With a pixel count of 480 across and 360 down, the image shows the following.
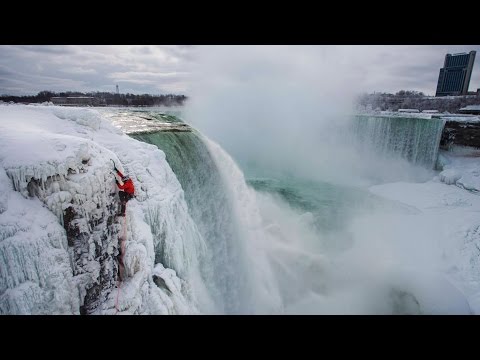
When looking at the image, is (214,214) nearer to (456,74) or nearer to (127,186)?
(127,186)

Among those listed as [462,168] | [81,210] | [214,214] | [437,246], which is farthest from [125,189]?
[462,168]

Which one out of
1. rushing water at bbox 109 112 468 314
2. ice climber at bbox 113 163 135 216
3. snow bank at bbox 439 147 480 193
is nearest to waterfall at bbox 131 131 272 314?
rushing water at bbox 109 112 468 314

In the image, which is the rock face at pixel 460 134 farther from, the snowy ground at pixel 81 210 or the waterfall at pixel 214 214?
the snowy ground at pixel 81 210

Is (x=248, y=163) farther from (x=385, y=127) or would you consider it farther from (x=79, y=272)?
(x=79, y=272)

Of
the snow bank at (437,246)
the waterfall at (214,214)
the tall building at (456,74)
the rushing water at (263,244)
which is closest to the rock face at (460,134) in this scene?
the snow bank at (437,246)
